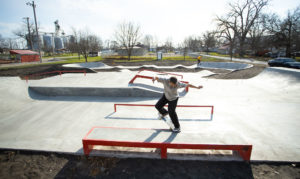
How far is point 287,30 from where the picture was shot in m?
31.1

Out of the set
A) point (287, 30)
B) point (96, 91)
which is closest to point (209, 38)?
point (287, 30)

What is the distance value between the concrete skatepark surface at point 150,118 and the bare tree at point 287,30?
102 feet

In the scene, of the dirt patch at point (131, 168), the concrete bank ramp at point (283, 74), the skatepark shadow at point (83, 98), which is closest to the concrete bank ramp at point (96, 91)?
the skatepark shadow at point (83, 98)

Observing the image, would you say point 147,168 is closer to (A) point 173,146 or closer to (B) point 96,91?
(A) point 173,146

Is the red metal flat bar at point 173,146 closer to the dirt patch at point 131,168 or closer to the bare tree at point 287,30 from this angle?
the dirt patch at point 131,168

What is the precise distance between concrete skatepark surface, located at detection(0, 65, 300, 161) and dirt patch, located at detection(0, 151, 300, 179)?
0.32 m

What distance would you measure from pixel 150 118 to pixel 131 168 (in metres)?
2.48

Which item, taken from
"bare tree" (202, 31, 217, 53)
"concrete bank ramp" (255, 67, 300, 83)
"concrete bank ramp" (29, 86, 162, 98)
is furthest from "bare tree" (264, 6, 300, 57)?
"concrete bank ramp" (29, 86, 162, 98)

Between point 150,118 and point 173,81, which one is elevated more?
point 173,81

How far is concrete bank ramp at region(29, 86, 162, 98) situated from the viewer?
8.18 meters

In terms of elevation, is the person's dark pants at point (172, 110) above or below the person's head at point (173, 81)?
below

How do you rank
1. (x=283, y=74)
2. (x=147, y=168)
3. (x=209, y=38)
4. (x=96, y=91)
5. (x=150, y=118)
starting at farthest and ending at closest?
(x=209, y=38)
(x=283, y=74)
(x=96, y=91)
(x=150, y=118)
(x=147, y=168)

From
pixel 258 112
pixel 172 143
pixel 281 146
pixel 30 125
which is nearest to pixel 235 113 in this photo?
pixel 258 112

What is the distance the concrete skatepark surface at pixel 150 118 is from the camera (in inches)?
150
